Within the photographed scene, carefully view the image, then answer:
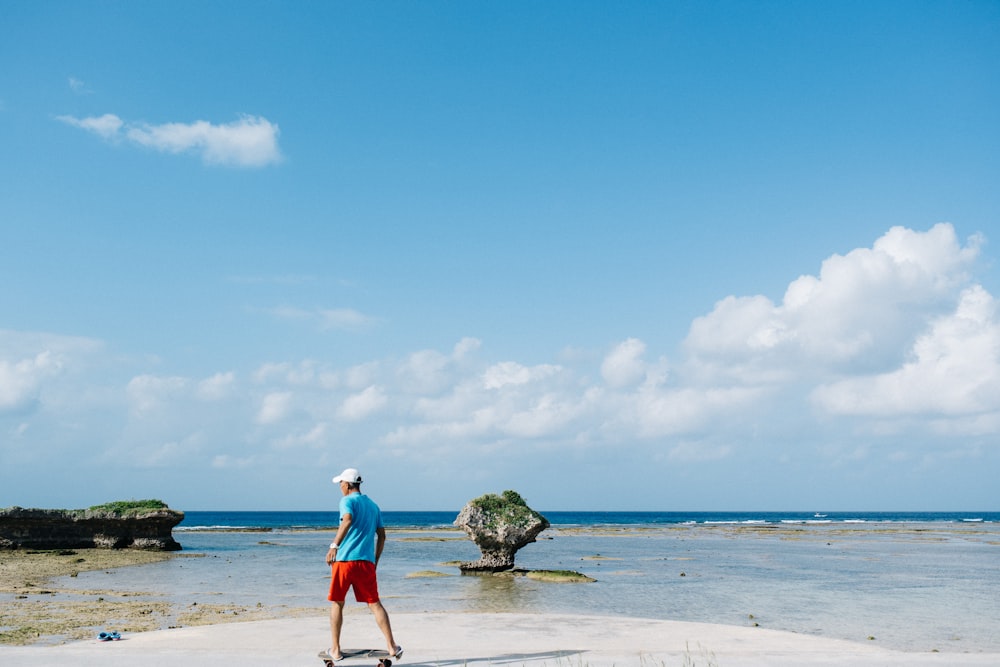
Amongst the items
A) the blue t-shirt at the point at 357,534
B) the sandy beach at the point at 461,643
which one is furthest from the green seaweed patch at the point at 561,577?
the blue t-shirt at the point at 357,534

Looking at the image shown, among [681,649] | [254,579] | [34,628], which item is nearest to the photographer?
[681,649]

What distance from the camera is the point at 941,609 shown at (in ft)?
71.0

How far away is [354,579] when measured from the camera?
10.6 metres

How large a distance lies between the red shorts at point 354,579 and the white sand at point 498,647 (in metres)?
0.94

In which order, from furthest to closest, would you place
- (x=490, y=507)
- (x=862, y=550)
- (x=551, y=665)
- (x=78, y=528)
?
(x=862, y=550)
(x=78, y=528)
(x=490, y=507)
(x=551, y=665)

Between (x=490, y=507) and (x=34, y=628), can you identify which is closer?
(x=34, y=628)

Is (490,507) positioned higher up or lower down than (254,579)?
higher up

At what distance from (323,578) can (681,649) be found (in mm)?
20670

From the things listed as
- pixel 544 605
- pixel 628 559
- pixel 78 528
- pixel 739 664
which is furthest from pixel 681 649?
pixel 78 528

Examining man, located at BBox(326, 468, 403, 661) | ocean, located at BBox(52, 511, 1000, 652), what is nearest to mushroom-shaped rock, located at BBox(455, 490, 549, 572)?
ocean, located at BBox(52, 511, 1000, 652)

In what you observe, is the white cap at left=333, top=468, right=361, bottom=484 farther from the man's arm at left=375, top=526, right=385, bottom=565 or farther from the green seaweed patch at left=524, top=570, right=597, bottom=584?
the green seaweed patch at left=524, top=570, right=597, bottom=584

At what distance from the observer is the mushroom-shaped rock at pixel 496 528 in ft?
105

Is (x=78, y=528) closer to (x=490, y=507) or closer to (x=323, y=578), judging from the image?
(x=323, y=578)

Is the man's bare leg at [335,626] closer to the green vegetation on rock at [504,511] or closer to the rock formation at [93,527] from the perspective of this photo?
the green vegetation on rock at [504,511]
